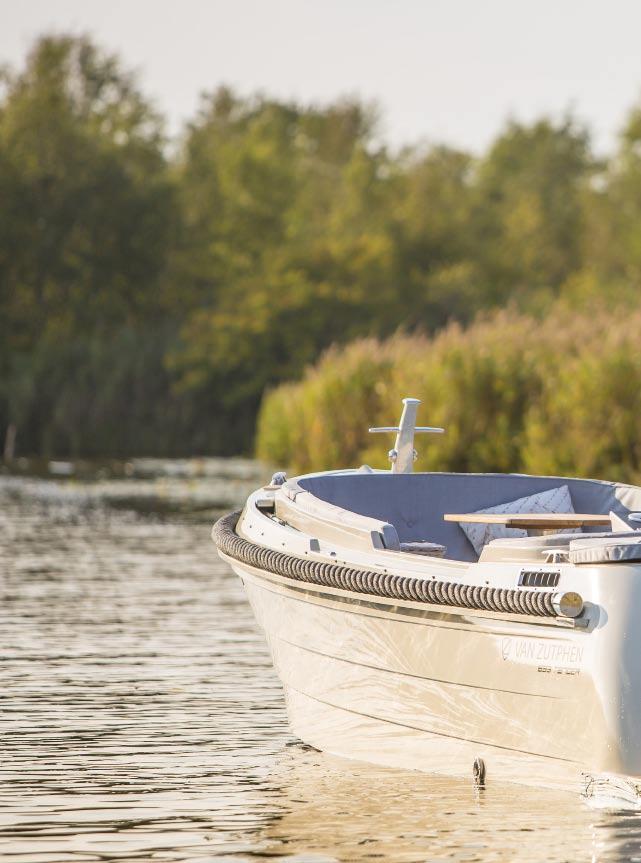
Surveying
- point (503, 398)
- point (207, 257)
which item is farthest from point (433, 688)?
point (207, 257)

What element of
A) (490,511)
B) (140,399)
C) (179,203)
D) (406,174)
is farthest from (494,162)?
(490,511)

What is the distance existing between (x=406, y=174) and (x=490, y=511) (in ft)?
240

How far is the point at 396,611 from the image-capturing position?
8227 mm

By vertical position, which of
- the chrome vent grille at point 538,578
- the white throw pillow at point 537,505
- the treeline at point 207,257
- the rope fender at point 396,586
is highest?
the treeline at point 207,257

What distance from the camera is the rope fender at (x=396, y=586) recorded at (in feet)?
24.9

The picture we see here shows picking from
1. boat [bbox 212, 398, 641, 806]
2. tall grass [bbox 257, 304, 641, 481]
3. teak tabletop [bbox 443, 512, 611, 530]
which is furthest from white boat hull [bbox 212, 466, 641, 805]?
tall grass [bbox 257, 304, 641, 481]

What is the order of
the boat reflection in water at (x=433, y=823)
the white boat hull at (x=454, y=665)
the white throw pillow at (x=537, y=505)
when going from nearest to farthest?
the boat reflection in water at (x=433, y=823) < the white boat hull at (x=454, y=665) < the white throw pillow at (x=537, y=505)

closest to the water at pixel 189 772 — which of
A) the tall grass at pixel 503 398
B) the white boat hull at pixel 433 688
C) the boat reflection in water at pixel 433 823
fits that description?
the boat reflection in water at pixel 433 823

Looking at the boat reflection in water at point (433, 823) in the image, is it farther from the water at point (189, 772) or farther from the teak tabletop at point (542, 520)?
the teak tabletop at point (542, 520)

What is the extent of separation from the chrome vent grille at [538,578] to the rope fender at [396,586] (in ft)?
0.19

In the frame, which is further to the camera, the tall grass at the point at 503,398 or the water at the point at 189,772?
the tall grass at the point at 503,398

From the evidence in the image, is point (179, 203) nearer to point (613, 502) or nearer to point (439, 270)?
point (439, 270)

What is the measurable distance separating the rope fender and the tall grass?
45.7ft

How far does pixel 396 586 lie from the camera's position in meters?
8.15
